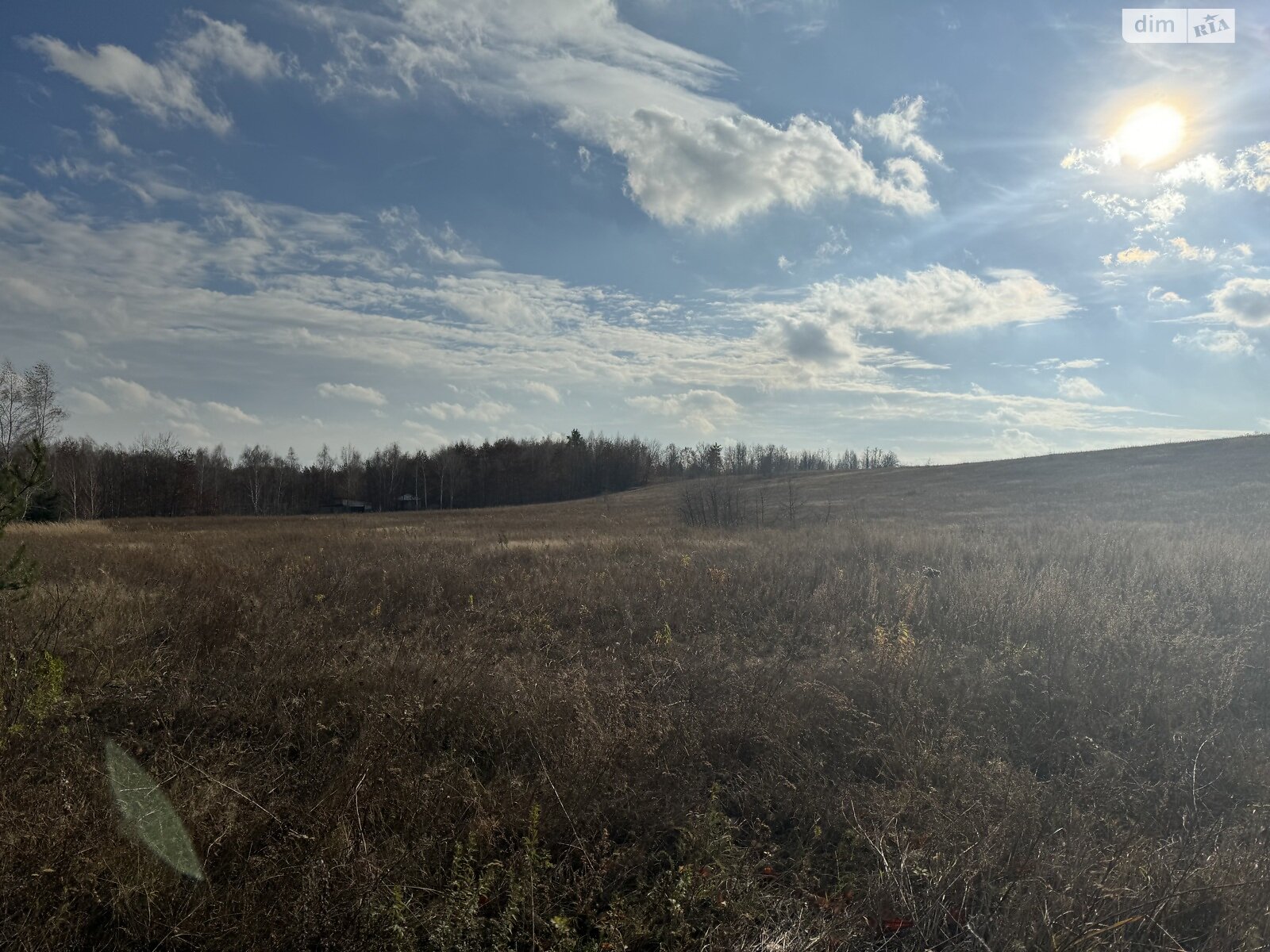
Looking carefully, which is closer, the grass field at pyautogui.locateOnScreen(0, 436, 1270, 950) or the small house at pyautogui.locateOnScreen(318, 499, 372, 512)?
the grass field at pyautogui.locateOnScreen(0, 436, 1270, 950)

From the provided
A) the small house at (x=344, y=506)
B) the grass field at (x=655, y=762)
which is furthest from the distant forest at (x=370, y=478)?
the grass field at (x=655, y=762)

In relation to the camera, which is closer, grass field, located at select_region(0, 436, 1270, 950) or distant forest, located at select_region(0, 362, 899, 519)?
grass field, located at select_region(0, 436, 1270, 950)

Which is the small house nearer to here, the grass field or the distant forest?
the distant forest

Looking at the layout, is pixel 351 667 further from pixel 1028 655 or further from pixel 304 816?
pixel 1028 655

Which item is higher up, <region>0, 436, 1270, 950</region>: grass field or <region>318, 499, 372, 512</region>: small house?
<region>0, 436, 1270, 950</region>: grass field

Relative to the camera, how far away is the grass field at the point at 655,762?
10.3 feet

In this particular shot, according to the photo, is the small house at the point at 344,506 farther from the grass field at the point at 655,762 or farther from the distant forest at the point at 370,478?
the grass field at the point at 655,762

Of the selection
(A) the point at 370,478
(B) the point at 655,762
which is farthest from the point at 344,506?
(B) the point at 655,762

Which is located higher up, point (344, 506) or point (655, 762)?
point (655, 762)

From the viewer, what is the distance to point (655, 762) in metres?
4.64

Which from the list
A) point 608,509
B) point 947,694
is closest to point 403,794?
point 947,694

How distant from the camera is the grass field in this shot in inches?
124

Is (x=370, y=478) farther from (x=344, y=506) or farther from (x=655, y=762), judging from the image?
(x=655, y=762)

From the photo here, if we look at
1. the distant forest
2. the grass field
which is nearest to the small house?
the distant forest
